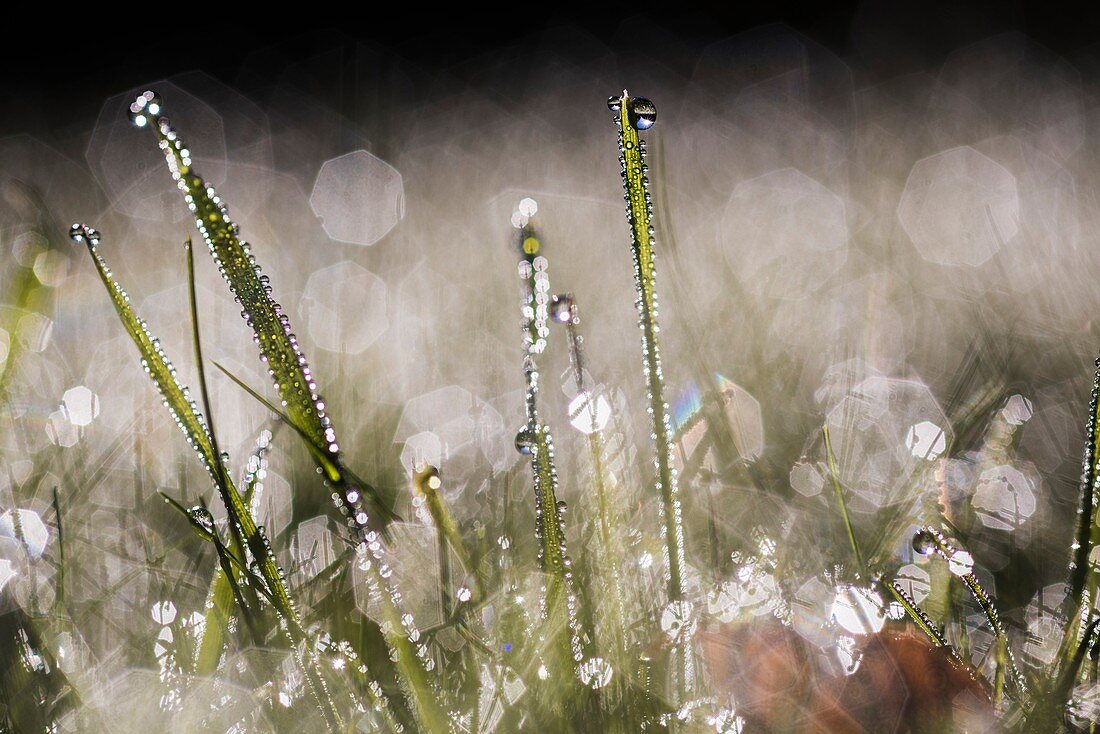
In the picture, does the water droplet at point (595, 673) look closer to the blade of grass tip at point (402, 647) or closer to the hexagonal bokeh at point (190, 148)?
the blade of grass tip at point (402, 647)

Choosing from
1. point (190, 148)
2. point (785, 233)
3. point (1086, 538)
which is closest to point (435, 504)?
point (1086, 538)

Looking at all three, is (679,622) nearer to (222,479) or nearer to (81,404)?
(222,479)

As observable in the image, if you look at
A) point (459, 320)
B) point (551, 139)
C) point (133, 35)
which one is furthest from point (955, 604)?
point (133, 35)

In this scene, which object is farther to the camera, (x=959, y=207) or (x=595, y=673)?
(x=959, y=207)

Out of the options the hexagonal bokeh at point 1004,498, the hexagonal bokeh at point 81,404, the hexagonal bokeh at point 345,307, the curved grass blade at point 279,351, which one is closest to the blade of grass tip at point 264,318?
the curved grass blade at point 279,351

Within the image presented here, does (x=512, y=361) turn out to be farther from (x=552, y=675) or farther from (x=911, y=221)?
(x=911, y=221)

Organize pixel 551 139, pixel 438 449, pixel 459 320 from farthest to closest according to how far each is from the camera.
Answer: pixel 551 139 < pixel 459 320 < pixel 438 449
